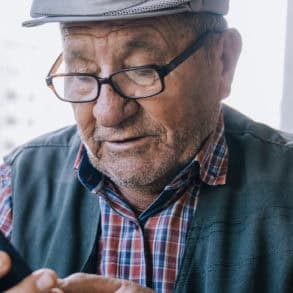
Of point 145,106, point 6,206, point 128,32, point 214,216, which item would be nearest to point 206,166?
point 214,216

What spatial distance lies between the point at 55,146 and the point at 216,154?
41cm

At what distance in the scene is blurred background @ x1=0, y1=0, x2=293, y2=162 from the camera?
1576 mm

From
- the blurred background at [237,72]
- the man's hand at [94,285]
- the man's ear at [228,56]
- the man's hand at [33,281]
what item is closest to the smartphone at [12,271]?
the man's hand at [33,281]

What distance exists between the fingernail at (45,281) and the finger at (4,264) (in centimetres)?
5

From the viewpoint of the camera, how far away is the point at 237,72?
5.10 feet

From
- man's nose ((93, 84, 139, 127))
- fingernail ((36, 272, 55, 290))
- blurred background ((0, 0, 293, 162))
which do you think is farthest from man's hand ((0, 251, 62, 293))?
blurred background ((0, 0, 293, 162))

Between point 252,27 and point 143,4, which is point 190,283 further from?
point 252,27

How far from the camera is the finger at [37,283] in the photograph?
0.80 m

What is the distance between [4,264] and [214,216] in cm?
54

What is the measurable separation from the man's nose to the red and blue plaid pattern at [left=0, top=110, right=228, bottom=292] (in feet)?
0.66

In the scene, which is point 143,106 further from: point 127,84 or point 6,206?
point 6,206

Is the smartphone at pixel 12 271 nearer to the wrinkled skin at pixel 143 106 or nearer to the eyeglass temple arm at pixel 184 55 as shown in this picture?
the wrinkled skin at pixel 143 106

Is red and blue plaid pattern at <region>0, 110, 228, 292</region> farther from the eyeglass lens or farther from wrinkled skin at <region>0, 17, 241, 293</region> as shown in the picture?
the eyeglass lens

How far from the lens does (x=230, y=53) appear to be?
1282 millimetres
